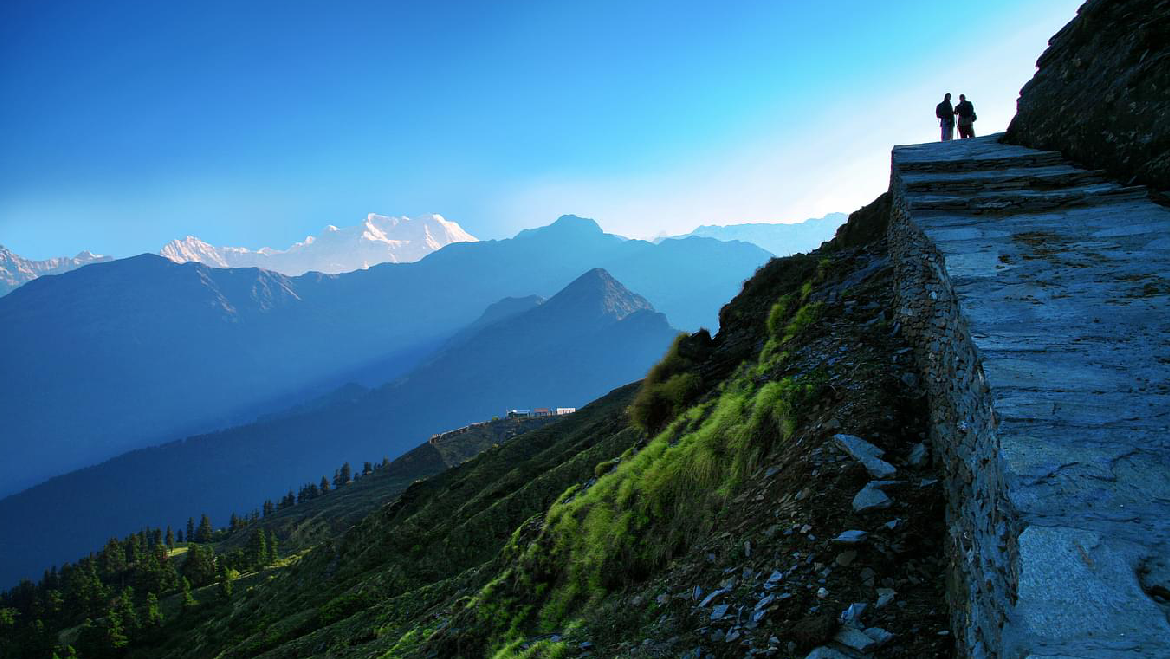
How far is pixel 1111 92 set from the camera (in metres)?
8.80

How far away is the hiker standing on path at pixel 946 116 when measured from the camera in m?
19.6

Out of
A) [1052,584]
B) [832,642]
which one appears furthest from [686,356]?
[1052,584]

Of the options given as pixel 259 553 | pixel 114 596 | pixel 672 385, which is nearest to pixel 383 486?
pixel 259 553

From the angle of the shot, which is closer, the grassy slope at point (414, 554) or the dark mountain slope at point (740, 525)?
the dark mountain slope at point (740, 525)

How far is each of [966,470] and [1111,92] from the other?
908 centimetres

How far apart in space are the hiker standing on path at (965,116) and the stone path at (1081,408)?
48.7ft

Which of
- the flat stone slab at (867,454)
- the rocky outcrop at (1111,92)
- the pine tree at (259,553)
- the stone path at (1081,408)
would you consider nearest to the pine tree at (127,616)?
the pine tree at (259,553)

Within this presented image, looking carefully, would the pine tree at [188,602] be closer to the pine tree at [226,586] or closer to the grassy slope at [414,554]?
the pine tree at [226,586]

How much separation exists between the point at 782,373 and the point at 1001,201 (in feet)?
13.6

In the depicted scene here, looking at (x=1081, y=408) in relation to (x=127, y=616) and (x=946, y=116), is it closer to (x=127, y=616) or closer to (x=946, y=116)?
(x=946, y=116)

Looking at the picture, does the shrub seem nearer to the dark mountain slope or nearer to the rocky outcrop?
the dark mountain slope

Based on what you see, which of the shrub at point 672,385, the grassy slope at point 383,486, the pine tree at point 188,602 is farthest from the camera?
the grassy slope at point 383,486

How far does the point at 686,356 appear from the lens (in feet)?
52.3

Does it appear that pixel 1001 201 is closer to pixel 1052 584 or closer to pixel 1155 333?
pixel 1155 333
